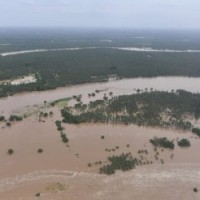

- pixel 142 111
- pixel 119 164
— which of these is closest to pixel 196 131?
pixel 142 111

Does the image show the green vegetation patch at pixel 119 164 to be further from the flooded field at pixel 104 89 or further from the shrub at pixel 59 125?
the flooded field at pixel 104 89

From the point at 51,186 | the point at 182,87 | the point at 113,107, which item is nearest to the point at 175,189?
the point at 51,186

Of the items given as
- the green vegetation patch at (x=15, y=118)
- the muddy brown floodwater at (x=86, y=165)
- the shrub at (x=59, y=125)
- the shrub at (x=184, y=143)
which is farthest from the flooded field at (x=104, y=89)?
the shrub at (x=184, y=143)

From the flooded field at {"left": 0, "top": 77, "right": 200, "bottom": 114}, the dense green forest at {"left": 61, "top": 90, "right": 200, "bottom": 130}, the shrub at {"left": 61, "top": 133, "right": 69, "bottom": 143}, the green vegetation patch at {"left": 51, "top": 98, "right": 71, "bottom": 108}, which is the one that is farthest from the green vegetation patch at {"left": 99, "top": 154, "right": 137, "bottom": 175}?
the flooded field at {"left": 0, "top": 77, "right": 200, "bottom": 114}

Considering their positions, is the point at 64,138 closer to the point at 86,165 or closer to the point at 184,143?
the point at 86,165

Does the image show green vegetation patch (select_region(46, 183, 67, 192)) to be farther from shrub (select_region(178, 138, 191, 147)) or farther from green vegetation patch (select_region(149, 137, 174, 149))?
shrub (select_region(178, 138, 191, 147))

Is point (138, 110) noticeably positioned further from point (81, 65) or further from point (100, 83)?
point (81, 65)
